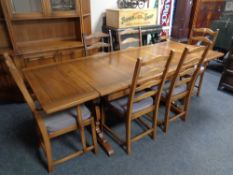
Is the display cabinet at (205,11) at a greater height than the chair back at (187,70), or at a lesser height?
greater

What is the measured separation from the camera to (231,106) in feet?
8.19

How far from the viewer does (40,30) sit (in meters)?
2.67

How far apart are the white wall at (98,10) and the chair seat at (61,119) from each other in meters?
2.10

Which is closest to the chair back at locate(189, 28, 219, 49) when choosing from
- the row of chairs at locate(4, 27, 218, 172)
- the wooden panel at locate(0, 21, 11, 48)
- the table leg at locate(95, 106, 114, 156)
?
the row of chairs at locate(4, 27, 218, 172)

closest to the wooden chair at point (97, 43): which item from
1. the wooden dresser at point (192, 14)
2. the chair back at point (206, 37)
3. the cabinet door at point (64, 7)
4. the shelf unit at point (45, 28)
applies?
the shelf unit at point (45, 28)

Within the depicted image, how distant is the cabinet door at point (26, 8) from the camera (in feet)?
7.13

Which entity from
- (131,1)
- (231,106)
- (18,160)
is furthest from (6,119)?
(231,106)

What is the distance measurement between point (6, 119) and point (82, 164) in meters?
1.23

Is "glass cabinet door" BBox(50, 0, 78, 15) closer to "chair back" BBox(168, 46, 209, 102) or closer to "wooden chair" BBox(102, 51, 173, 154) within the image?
"wooden chair" BBox(102, 51, 173, 154)

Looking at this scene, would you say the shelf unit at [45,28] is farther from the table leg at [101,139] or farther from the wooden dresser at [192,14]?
the wooden dresser at [192,14]

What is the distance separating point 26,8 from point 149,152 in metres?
2.23

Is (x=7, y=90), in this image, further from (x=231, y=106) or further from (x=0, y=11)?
(x=231, y=106)

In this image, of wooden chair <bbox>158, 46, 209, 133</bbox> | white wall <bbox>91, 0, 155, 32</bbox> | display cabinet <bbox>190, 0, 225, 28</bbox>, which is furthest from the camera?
display cabinet <bbox>190, 0, 225, 28</bbox>

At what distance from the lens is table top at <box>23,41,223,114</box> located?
1.28 metres
